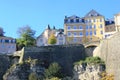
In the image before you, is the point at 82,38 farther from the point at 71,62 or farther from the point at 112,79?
the point at 112,79

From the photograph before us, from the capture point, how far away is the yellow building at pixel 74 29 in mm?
69812

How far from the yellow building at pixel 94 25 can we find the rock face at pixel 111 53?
1816 cm

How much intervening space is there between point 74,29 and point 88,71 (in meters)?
21.8

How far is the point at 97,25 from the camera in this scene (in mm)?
70438

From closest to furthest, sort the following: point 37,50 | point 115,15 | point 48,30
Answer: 1. point 37,50
2. point 115,15
3. point 48,30

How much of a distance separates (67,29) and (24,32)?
26.4 feet

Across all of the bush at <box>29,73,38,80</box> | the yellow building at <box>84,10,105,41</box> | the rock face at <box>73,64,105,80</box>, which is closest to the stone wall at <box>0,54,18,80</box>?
the bush at <box>29,73,38,80</box>

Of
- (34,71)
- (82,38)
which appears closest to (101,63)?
(34,71)

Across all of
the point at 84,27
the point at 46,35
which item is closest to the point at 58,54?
the point at 84,27

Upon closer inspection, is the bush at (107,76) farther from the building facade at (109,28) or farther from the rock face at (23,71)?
the building facade at (109,28)

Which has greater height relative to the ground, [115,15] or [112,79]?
[115,15]

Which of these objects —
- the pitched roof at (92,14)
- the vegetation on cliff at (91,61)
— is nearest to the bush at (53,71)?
the vegetation on cliff at (91,61)

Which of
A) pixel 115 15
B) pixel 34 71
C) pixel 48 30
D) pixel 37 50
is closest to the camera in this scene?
pixel 34 71

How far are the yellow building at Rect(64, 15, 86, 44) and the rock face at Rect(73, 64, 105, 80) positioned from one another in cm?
1900
